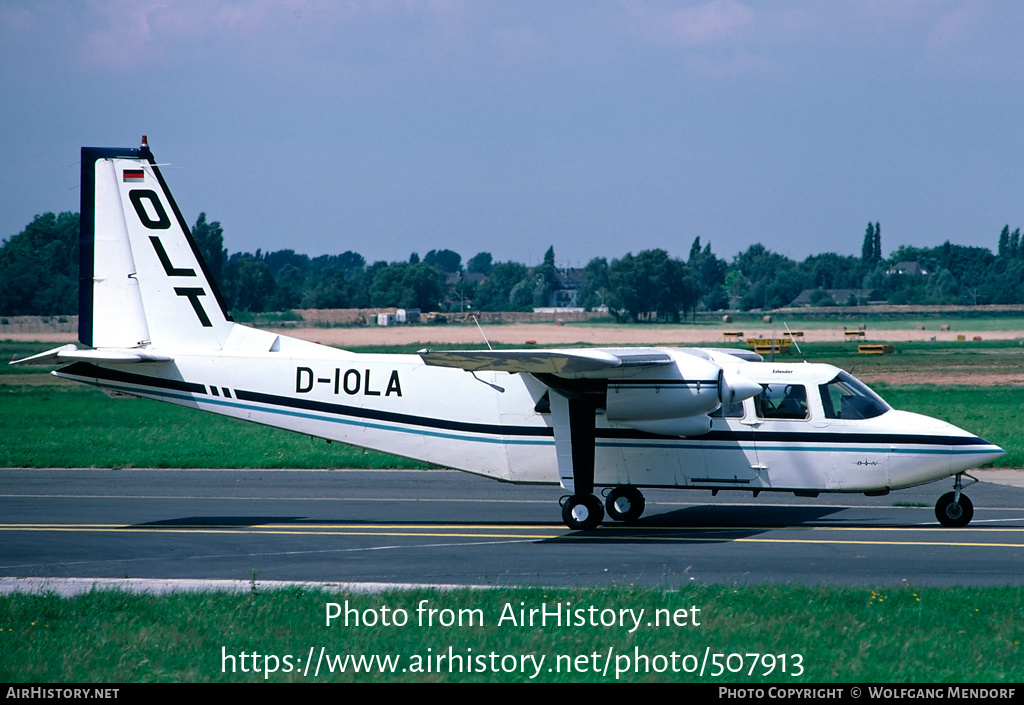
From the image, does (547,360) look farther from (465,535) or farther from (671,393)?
(465,535)

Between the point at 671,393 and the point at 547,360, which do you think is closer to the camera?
the point at 547,360

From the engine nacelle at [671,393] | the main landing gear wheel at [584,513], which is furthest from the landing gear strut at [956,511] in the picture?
the main landing gear wheel at [584,513]

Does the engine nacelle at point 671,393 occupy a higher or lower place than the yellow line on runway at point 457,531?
higher

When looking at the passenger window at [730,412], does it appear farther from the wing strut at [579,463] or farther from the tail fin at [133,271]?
the tail fin at [133,271]

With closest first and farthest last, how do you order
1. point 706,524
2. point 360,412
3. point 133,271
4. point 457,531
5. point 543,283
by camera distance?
point 457,531 < point 706,524 < point 360,412 < point 133,271 < point 543,283

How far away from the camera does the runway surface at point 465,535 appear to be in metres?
13.3

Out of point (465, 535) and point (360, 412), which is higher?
point (360, 412)

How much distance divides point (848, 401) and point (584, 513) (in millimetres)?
4406

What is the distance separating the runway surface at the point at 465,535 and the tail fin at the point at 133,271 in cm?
314

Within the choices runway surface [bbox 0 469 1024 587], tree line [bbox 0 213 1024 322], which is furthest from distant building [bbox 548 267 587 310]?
runway surface [bbox 0 469 1024 587]

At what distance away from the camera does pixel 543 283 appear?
150875 mm

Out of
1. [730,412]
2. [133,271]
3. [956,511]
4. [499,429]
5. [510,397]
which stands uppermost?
[133,271]

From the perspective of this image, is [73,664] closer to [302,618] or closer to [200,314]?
[302,618]

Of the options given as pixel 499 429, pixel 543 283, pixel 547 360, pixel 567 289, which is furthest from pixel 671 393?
pixel 567 289
